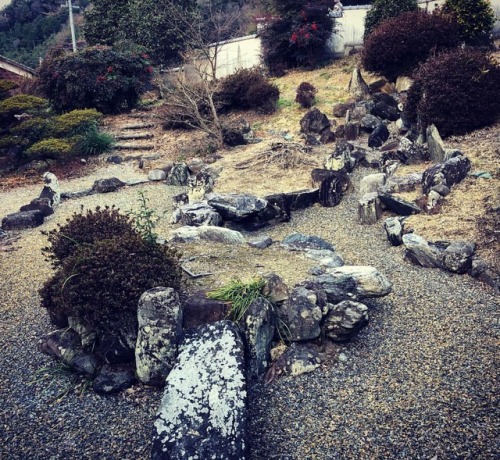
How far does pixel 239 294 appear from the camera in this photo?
4.34 meters

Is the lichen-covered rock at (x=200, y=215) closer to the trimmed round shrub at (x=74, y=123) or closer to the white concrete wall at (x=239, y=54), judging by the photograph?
the trimmed round shrub at (x=74, y=123)

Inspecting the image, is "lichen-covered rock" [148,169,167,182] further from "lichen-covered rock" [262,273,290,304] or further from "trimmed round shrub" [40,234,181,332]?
"lichen-covered rock" [262,273,290,304]

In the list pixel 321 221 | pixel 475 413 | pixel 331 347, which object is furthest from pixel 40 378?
pixel 321 221

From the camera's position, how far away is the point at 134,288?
165 inches

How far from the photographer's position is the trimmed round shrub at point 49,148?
12.3 meters

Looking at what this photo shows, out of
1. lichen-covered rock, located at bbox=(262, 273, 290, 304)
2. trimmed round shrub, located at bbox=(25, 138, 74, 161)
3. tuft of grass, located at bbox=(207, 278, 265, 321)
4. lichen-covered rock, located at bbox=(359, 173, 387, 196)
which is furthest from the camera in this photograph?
trimmed round shrub, located at bbox=(25, 138, 74, 161)

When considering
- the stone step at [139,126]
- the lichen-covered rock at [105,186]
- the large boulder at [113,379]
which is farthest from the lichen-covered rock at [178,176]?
the large boulder at [113,379]

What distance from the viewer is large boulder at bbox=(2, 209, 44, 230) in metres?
8.34

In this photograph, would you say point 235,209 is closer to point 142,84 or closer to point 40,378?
point 40,378

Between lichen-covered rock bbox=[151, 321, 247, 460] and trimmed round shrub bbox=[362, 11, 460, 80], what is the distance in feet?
37.7

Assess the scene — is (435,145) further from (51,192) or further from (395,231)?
(51,192)

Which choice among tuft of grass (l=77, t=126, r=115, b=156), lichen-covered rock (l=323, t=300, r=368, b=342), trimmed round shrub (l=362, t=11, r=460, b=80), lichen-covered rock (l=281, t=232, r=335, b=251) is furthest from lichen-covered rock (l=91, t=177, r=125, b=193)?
trimmed round shrub (l=362, t=11, r=460, b=80)

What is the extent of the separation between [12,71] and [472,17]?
19.5 m

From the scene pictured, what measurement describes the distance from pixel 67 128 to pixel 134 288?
10.9m
